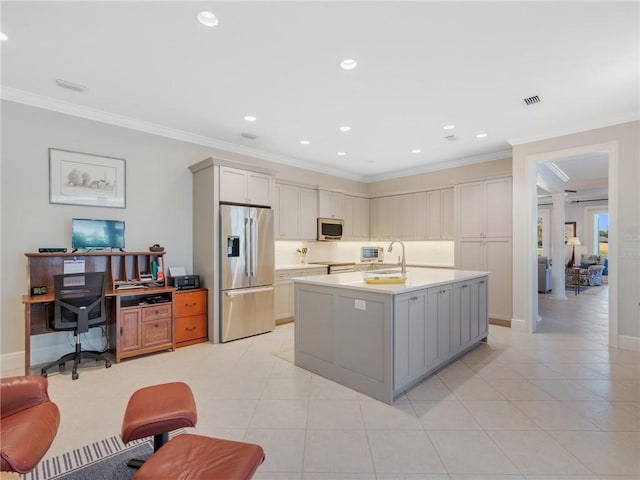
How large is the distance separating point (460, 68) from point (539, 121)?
2.05 meters

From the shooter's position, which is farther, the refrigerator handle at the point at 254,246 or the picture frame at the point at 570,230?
the picture frame at the point at 570,230

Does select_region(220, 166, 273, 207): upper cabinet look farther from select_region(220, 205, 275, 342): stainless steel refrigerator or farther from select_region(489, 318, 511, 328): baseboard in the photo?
select_region(489, 318, 511, 328): baseboard

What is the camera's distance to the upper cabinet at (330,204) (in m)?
6.33

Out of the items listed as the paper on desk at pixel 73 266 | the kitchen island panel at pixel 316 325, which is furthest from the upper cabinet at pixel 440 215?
the paper on desk at pixel 73 266

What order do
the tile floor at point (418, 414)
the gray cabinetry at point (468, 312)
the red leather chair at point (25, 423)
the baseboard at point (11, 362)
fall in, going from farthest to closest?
the gray cabinetry at point (468, 312) → the baseboard at point (11, 362) → the tile floor at point (418, 414) → the red leather chair at point (25, 423)

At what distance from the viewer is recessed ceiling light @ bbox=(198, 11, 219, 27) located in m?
2.20

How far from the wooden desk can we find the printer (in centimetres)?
16

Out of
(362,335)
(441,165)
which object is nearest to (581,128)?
(441,165)

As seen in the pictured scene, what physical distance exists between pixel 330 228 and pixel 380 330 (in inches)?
154

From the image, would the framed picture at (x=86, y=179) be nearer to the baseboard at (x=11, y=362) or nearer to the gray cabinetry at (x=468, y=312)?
the baseboard at (x=11, y=362)

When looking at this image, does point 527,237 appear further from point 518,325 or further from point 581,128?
point 581,128

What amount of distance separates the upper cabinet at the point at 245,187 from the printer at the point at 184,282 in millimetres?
1152

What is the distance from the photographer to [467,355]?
12.5 ft

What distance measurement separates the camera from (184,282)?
4246 mm
